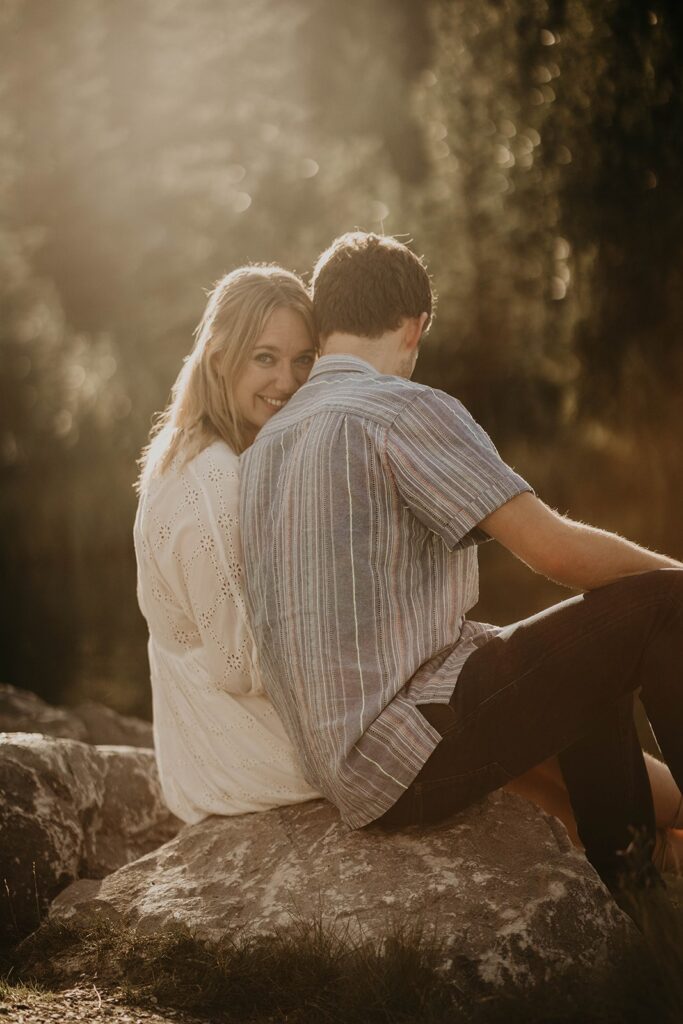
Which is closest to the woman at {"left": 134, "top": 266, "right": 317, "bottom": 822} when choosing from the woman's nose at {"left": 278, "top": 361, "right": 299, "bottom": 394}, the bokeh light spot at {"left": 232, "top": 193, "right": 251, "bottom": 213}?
the woman's nose at {"left": 278, "top": 361, "right": 299, "bottom": 394}

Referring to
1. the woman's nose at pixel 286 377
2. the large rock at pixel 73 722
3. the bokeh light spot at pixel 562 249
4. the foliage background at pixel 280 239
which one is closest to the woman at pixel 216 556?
the woman's nose at pixel 286 377

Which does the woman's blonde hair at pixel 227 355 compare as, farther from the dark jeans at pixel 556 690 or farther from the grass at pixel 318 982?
the grass at pixel 318 982

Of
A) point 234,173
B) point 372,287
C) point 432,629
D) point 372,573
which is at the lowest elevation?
point 432,629

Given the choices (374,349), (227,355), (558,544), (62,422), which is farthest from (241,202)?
(558,544)

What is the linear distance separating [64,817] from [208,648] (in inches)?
33.6

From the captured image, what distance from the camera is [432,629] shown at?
2611mm

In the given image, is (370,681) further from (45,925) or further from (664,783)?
(45,925)

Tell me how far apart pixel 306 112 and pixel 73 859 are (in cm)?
1191

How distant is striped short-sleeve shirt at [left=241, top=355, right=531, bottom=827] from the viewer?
2.51 metres

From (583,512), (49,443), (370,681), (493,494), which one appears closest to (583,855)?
(370,681)

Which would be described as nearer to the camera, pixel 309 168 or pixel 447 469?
pixel 447 469

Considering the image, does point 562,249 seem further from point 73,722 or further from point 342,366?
point 342,366

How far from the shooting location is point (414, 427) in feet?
8.32

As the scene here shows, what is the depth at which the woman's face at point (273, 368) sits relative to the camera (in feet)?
11.0
